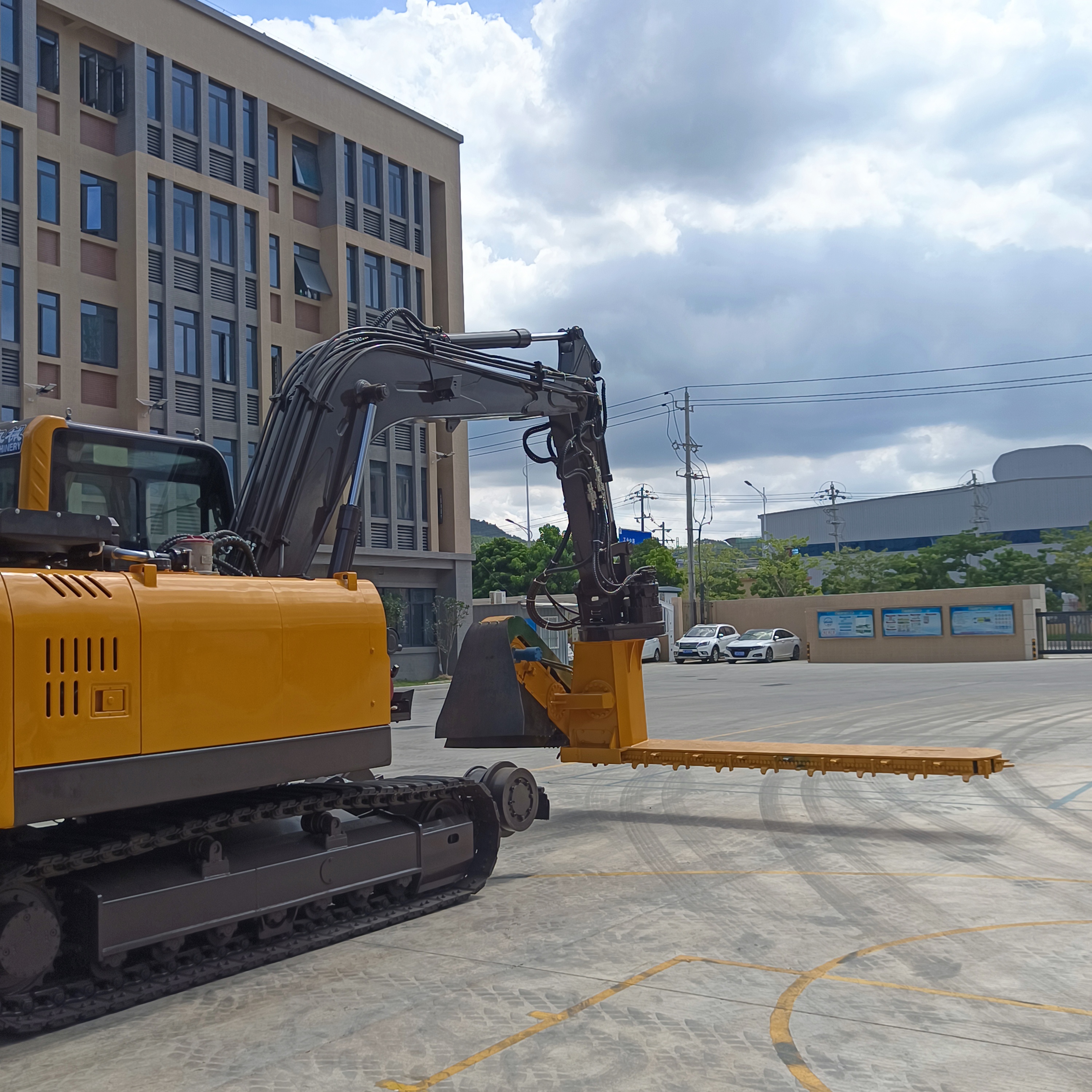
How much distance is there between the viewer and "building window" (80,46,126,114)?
3225cm

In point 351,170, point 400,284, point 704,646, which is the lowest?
point 704,646

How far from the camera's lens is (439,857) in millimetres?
7777

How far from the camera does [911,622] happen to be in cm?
4881

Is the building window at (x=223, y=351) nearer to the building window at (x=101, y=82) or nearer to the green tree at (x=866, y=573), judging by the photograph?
the building window at (x=101, y=82)

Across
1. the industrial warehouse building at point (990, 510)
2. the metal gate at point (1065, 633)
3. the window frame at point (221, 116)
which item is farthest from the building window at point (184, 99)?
the industrial warehouse building at point (990, 510)

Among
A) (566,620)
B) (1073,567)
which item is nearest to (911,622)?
(1073,567)

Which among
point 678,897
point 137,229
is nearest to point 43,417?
point 678,897

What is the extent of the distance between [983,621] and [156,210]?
35421 millimetres

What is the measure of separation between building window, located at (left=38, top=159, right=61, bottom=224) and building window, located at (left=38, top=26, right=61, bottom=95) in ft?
6.91

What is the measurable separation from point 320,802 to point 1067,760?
1144 cm

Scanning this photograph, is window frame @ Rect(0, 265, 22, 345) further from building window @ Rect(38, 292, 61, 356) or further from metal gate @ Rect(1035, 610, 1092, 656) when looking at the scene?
metal gate @ Rect(1035, 610, 1092, 656)

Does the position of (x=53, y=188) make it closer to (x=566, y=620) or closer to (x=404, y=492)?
(x=404, y=492)

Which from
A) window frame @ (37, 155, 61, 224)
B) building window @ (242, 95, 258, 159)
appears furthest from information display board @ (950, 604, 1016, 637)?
window frame @ (37, 155, 61, 224)

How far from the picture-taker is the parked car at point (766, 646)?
1976 inches
